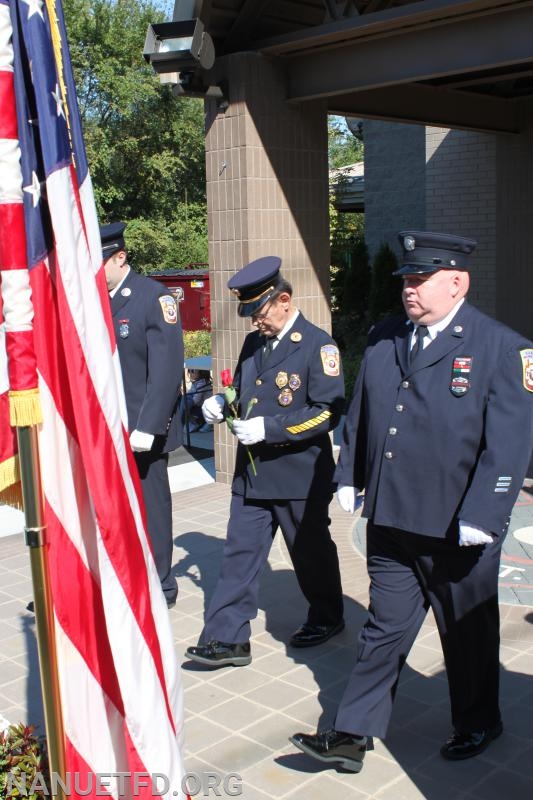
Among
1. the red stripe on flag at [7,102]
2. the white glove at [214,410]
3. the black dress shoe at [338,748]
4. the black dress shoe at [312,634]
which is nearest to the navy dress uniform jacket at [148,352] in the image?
the white glove at [214,410]

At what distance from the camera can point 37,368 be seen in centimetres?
240

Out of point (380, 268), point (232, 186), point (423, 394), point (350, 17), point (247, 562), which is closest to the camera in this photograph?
point (423, 394)

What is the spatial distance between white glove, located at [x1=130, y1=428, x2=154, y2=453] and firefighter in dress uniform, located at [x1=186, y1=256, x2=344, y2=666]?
1.37ft

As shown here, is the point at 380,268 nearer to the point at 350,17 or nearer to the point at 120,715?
the point at 350,17

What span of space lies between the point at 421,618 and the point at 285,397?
1.38 metres

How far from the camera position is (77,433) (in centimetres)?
248

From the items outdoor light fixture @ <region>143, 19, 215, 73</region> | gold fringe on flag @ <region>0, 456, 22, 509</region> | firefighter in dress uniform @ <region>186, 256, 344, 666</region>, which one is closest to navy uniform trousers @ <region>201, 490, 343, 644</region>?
firefighter in dress uniform @ <region>186, 256, 344, 666</region>

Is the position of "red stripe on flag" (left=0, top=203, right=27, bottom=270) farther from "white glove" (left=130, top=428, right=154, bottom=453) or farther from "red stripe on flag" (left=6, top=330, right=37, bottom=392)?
"white glove" (left=130, top=428, right=154, bottom=453)

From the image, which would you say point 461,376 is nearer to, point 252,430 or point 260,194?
point 252,430

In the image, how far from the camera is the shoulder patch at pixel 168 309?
527 centimetres

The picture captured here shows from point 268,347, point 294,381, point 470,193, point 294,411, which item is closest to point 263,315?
point 268,347

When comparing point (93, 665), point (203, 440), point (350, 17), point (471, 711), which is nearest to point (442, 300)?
Result: point (471, 711)

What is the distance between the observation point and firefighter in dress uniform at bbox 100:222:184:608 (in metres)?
5.18

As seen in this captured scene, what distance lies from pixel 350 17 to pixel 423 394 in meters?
4.76
